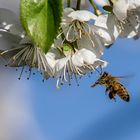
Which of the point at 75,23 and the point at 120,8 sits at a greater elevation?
the point at 120,8

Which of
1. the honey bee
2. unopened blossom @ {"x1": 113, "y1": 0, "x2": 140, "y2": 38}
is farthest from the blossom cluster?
the honey bee

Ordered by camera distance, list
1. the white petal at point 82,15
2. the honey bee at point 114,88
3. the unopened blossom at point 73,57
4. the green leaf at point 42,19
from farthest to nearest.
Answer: the honey bee at point 114,88 < the unopened blossom at point 73,57 < the white petal at point 82,15 < the green leaf at point 42,19

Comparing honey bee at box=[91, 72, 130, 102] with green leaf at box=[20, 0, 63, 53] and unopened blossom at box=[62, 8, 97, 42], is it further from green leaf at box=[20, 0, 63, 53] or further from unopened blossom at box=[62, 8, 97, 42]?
green leaf at box=[20, 0, 63, 53]

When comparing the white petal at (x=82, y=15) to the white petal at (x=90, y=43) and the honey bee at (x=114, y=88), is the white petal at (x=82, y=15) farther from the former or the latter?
the honey bee at (x=114, y=88)

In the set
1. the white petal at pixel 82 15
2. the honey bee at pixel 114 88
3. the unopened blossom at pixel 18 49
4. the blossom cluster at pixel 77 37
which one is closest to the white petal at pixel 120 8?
the blossom cluster at pixel 77 37

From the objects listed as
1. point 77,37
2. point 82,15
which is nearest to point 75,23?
point 77,37

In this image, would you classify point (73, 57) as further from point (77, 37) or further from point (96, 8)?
point (96, 8)

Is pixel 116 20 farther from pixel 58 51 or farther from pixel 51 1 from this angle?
pixel 51 1
